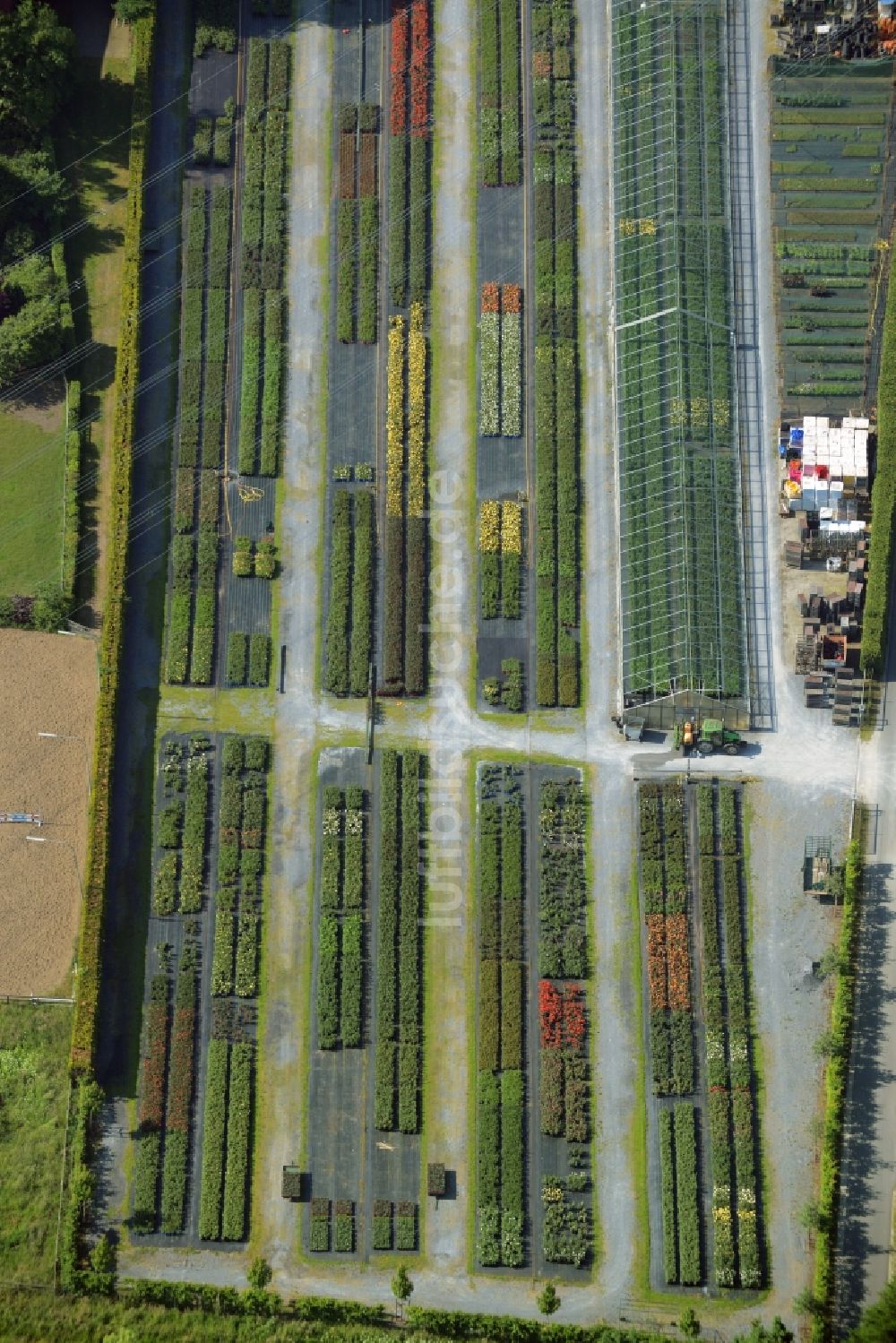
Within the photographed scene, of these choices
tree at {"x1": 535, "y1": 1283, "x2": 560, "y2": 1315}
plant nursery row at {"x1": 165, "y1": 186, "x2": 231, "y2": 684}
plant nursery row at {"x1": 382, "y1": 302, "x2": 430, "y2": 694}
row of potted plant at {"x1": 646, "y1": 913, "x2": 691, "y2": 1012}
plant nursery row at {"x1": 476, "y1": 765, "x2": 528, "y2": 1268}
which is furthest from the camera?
plant nursery row at {"x1": 165, "y1": 186, "x2": 231, "y2": 684}

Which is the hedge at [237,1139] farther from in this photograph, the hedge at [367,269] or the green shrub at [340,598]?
the hedge at [367,269]

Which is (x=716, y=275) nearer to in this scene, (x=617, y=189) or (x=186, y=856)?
(x=617, y=189)

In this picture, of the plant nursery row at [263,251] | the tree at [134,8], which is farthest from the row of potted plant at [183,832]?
the tree at [134,8]

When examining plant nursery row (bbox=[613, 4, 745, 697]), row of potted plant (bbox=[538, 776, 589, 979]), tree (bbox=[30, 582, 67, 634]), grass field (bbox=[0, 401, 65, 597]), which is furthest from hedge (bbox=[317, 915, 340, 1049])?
grass field (bbox=[0, 401, 65, 597])

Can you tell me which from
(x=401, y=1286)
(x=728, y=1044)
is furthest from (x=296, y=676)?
(x=401, y=1286)

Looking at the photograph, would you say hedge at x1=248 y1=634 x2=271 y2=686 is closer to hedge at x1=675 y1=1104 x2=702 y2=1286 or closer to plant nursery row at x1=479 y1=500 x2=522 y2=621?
plant nursery row at x1=479 y1=500 x2=522 y2=621
